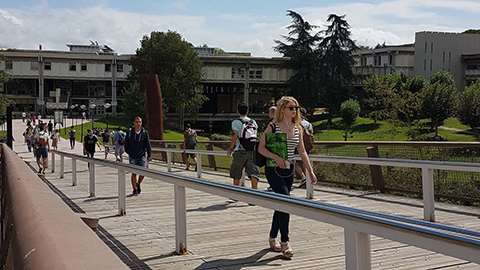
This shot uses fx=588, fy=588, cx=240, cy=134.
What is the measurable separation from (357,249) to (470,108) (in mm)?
54667

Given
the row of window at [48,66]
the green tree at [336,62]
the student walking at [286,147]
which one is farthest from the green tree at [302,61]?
the student walking at [286,147]

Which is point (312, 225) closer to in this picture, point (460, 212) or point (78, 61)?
point (460, 212)

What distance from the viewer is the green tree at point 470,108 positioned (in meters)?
53.3

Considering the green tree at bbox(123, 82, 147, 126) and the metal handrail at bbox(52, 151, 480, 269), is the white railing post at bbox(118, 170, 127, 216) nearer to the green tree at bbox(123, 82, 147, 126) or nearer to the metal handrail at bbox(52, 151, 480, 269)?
the metal handrail at bbox(52, 151, 480, 269)

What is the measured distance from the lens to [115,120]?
86.2m

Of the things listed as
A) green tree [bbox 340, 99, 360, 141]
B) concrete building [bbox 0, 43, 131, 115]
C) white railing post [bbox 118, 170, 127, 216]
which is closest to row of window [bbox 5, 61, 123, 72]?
concrete building [bbox 0, 43, 131, 115]

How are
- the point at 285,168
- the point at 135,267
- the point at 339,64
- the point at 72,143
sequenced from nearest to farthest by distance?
the point at 135,267, the point at 285,168, the point at 72,143, the point at 339,64

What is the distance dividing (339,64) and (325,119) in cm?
822

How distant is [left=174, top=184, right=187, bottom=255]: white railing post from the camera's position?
19.5 feet

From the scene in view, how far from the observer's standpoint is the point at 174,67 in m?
82.9

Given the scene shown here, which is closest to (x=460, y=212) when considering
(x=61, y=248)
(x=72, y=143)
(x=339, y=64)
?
(x=61, y=248)

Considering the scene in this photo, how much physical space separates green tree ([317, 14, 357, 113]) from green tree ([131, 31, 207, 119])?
1826 centimetres

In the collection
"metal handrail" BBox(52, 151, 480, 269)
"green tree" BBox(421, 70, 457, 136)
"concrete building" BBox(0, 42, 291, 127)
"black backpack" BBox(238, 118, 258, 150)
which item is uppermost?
"concrete building" BBox(0, 42, 291, 127)

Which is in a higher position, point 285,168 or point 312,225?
point 285,168
